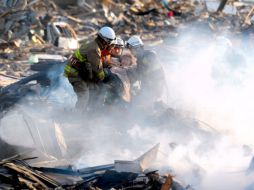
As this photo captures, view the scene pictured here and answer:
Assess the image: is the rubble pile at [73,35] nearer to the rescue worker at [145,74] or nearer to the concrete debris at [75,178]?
the concrete debris at [75,178]

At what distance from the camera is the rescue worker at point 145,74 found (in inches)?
436

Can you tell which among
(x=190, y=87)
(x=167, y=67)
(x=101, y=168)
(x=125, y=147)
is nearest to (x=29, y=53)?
(x=167, y=67)

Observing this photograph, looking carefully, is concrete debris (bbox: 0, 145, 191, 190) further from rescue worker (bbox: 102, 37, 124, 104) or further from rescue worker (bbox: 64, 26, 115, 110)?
rescue worker (bbox: 102, 37, 124, 104)

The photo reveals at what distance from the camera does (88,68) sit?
10250mm

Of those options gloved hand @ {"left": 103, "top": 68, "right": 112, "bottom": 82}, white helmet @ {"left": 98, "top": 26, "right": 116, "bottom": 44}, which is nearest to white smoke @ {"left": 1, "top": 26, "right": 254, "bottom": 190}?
gloved hand @ {"left": 103, "top": 68, "right": 112, "bottom": 82}

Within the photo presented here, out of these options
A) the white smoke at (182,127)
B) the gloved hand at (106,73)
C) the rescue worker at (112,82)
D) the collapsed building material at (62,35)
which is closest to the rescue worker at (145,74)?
the rescue worker at (112,82)

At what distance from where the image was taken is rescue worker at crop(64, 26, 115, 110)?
10.1m

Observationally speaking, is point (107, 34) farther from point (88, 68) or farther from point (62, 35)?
point (62, 35)

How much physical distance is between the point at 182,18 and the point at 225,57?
10.2 meters

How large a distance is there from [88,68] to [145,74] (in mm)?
1615

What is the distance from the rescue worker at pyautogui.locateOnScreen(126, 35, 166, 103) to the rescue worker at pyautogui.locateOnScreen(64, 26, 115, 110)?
2.71ft

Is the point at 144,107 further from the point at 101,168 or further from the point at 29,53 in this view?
the point at 29,53

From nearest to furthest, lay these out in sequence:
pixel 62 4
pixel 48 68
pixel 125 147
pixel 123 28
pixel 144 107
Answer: pixel 125 147, pixel 144 107, pixel 48 68, pixel 123 28, pixel 62 4

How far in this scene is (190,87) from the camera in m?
13.7
